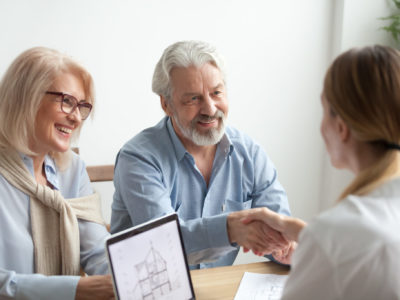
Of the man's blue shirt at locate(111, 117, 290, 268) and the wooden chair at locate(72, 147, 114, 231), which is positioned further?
the wooden chair at locate(72, 147, 114, 231)

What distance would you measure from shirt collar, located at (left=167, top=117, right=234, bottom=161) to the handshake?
0.36 meters

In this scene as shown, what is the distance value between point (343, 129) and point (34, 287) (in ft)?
3.06

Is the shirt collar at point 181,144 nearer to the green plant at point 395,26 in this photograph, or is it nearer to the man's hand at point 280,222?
the man's hand at point 280,222

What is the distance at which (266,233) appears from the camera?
1479 mm

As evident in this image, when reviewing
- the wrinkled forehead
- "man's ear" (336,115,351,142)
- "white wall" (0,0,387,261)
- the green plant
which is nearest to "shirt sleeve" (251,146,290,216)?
the wrinkled forehead

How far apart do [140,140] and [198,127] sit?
23 cm

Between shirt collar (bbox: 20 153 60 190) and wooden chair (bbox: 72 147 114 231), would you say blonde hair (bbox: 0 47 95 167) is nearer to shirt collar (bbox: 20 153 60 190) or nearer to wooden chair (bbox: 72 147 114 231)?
shirt collar (bbox: 20 153 60 190)

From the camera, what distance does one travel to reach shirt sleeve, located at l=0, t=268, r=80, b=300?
1.28 metres

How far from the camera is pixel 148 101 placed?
2.71m

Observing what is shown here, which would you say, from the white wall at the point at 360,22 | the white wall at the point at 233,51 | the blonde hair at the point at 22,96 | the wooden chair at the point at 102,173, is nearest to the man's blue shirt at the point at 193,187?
the blonde hair at the point at 22,96

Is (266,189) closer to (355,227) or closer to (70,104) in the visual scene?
(70,104)

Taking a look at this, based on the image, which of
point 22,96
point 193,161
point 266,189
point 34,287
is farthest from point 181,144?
point 34,287

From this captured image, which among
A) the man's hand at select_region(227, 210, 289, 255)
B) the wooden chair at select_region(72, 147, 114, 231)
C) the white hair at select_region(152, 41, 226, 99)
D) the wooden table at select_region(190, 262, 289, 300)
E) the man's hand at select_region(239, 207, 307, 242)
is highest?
the white hair at select_region(152, 41, 226, 99)

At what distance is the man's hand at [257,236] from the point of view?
58.1 inches
